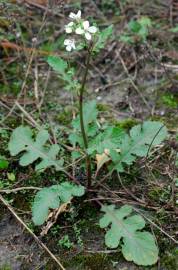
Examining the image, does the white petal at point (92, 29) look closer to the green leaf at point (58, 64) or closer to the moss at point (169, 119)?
the green leaf at point (58, 64)

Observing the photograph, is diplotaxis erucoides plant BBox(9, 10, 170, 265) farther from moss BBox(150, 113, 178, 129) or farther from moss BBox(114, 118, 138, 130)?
moss BBox(150, 113, 178, 129)

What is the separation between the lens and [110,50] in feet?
12.9

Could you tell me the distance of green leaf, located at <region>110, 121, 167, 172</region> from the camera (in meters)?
2.74

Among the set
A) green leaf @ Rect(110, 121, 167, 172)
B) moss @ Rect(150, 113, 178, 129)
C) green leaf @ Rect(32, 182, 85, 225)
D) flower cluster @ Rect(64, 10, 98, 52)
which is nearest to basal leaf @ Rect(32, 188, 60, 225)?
green leaf @ Rect(32, 182, 85, 225)

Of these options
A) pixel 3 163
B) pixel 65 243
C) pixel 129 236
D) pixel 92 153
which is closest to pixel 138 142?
pixel 92 153

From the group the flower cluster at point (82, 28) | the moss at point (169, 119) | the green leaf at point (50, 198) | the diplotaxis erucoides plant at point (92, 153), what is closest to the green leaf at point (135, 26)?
the moss at point (169, 119)

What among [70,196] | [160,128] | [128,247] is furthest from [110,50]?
[128,247]

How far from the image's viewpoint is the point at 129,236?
2.39 m

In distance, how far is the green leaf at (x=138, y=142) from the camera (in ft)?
9.00

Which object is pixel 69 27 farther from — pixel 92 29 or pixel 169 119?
pixel 169 119

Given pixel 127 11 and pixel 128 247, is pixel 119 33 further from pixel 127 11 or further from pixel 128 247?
pixel 128 247

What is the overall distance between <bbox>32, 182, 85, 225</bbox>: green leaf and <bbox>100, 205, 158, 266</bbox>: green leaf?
0.20m

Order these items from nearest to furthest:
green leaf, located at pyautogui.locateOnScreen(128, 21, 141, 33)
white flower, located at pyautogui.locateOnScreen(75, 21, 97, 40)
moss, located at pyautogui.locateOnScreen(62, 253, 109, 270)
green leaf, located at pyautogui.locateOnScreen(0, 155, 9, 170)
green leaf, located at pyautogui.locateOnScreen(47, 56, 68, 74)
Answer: white flower, located at pyautogui.locateOnScreen(75, 21, 97, 40), moss, located at pyautogui.locateOnScreen(62, 253, 109, 270), green leaf, located at pyautogui.locateOnScreen(47, 56, 68, 74), green leaf, located at pyautogui.locateOnScreen(0, 155, 9, 170), green leaf, located at pyautogui.locateOnScreen(128, 21, 141, 33)

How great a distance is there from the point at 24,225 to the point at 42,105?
3.79ft
